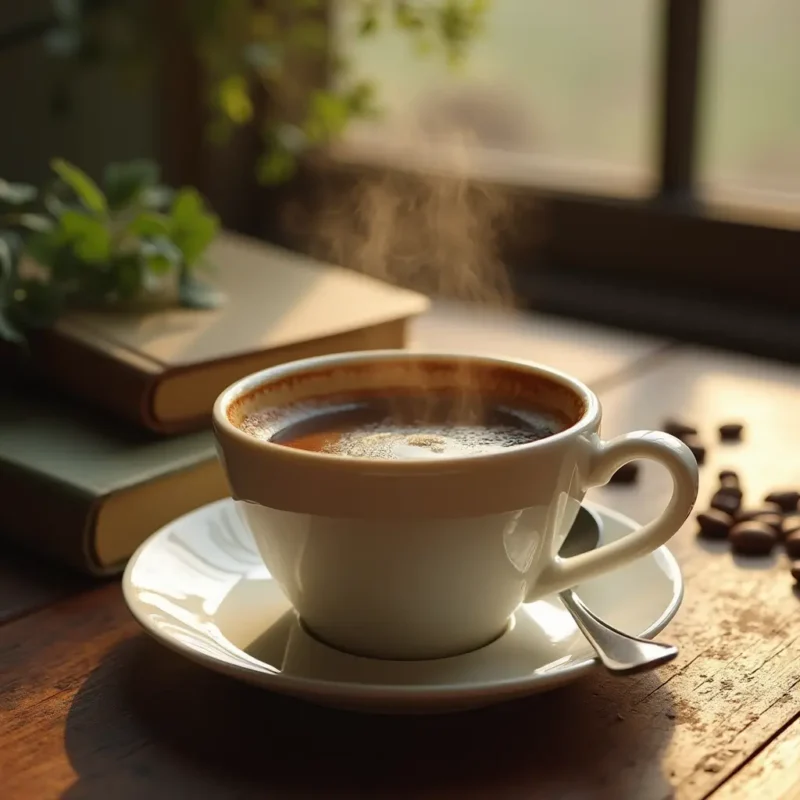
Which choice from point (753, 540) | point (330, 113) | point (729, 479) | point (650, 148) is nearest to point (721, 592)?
point (753, 540)

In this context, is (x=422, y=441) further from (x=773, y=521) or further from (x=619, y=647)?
(x=773, y=521)

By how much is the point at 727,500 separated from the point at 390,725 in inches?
14.1

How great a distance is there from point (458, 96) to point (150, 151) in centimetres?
43

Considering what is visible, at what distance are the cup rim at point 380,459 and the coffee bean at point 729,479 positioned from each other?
247 mm

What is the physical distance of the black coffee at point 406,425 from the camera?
0.66 meters

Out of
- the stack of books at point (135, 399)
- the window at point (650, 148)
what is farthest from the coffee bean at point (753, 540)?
the window at point (650, 148)

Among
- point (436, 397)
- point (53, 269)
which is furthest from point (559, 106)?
point (436, 397)

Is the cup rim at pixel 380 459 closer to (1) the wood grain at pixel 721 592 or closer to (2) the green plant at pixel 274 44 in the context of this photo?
(1) the wood grain at pixel 721 592

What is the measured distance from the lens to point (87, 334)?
2.93 feet

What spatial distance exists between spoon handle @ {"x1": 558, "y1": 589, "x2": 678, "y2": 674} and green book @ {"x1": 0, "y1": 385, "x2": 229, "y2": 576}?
0.98ft

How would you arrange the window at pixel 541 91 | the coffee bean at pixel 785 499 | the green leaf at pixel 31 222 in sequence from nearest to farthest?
the coffee bean at pixel 785 499
the green leaf at pixel 31 222
the window at pixel 541 91

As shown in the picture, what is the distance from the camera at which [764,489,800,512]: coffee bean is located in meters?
0.86

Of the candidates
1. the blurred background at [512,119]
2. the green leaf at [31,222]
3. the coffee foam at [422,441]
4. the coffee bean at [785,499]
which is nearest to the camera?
the coffee foam at [422,441]

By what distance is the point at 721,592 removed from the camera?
74 centimetres
